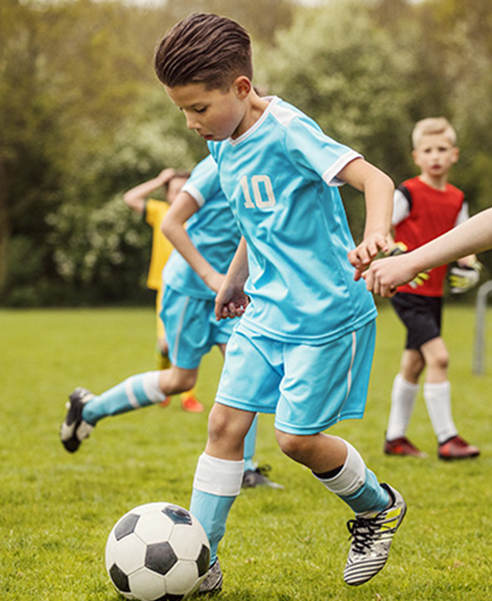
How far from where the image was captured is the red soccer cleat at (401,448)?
5.66 m

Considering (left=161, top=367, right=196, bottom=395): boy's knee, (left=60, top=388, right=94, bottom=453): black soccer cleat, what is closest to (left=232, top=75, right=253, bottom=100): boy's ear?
(left=161, top=367, right=196, bottom=395): boy's knee

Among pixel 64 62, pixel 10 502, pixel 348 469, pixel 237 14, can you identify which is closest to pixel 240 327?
pixel 348 469

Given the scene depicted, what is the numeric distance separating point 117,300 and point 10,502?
78.8 ft

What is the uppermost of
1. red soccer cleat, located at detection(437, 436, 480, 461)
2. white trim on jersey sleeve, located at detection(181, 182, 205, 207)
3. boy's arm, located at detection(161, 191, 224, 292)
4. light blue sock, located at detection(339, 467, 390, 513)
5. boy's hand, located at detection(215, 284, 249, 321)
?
white trim on jersey sleeve, located at detection(181, 182, 205, 207)

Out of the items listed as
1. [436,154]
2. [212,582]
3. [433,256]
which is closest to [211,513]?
[212,582]

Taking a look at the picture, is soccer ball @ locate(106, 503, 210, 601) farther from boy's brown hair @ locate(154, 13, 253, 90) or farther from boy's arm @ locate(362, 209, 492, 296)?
boy's brown hair @ locate(154, 13, 253, 90)

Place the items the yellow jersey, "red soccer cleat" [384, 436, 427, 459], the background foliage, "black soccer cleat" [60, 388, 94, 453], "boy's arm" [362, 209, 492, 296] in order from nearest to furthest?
"boy's arm" [362, 209, 492, 296], "black soccer cleat" [60, 388, 94, 453], "red soccer cleat" [384, 436, 427, 459], the yellow jersey, the background foliage

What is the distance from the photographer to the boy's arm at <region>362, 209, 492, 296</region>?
239 centimetres

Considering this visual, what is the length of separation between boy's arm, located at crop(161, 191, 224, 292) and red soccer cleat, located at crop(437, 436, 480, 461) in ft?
7.89

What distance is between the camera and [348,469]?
118 inches

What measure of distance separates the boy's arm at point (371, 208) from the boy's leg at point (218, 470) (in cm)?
72

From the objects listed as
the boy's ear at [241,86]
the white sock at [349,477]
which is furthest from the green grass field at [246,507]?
the boy's ear at [241,86]

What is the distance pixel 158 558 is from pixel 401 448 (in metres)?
3.20

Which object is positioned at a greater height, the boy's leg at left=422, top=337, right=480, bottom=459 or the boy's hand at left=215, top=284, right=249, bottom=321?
the boy's hand at left=215, top=284, right=249, bottom=321
